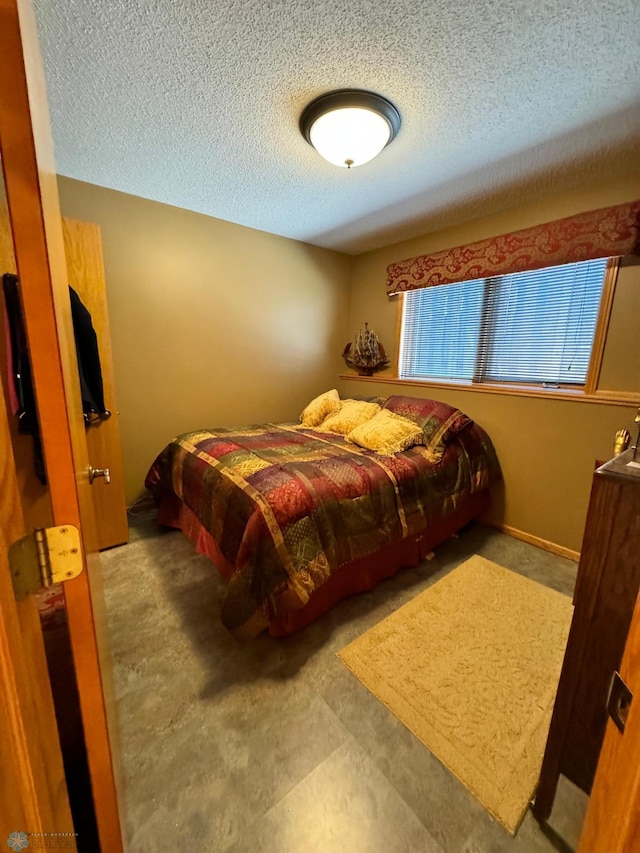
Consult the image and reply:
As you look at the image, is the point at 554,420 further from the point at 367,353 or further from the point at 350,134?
the point at 350,134

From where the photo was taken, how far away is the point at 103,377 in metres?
2.14

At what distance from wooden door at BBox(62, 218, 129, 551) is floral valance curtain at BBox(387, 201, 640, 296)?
243cm

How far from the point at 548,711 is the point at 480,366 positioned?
87.7 inches

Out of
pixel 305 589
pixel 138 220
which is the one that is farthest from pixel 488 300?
pixel 138 220

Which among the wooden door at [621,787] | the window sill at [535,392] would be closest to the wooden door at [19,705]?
the wooden door at [621,787]

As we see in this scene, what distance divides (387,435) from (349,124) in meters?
1.70

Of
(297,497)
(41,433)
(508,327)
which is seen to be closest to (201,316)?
(297,497)

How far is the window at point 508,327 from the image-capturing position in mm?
2236

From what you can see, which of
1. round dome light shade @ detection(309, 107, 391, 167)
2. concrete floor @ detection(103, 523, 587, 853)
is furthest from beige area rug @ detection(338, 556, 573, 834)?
round dome light shade @ detection(309, 107, 391, 167)

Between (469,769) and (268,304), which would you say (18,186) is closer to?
(469,769)

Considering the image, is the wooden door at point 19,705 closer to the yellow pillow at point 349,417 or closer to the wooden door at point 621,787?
the wooden door at point 621,787

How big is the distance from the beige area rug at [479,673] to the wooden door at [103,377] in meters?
1.75

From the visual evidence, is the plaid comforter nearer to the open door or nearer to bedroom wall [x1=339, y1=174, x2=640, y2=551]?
bedroom wall [x1=339, y1=174, x2=640, y2=551]

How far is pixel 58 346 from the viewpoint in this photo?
48 centimetres
